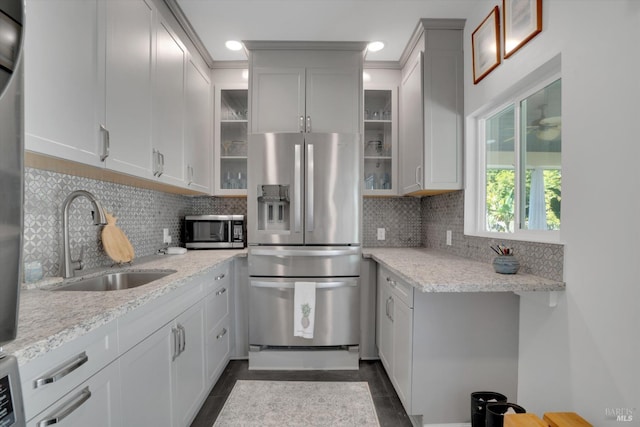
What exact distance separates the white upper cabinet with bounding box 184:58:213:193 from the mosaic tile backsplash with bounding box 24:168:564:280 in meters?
0.34

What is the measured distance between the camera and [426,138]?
2.26 m

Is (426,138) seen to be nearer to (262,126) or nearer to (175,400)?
(262,126)

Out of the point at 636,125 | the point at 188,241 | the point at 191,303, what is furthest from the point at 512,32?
the point at 188,241

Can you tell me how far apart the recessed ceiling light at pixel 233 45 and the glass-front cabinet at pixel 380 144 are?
1157mm

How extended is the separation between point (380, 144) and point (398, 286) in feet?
4.87

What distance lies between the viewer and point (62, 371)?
805mm

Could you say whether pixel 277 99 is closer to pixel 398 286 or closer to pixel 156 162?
pixel 156 162

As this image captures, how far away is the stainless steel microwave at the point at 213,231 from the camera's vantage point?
271 centimetres

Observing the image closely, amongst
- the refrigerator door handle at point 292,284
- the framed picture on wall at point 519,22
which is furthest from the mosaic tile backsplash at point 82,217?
the framed picture on wall at point 519,22

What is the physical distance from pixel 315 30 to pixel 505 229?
6.43ft

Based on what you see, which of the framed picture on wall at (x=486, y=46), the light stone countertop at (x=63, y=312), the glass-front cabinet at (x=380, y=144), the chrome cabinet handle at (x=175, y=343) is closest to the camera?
the light stone countertop at (x=63, y=312)

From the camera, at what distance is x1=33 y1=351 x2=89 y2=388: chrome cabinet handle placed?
2.47 feet

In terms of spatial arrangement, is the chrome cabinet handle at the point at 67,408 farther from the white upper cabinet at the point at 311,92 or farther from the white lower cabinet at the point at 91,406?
the white upper cabinet at the point at 311,92

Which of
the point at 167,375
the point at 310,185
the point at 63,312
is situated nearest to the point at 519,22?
the point at 310,185
